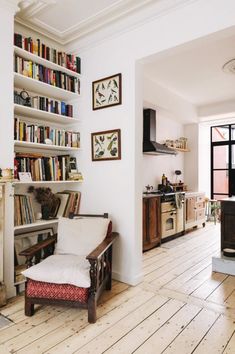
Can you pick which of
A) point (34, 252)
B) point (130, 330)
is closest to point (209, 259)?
point (130, 330)

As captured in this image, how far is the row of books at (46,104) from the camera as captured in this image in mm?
2883

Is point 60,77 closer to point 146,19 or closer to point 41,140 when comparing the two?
point 41,140

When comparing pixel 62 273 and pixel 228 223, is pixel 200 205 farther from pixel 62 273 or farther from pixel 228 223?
pixel 62 273

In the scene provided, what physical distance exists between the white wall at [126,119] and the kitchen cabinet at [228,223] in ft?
4.95

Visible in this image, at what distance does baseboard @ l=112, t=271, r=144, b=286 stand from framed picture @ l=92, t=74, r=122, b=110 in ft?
6.58

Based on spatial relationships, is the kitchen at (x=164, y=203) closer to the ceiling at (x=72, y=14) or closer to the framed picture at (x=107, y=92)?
the framed picture at (x=107, y=92)

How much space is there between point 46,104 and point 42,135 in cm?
40

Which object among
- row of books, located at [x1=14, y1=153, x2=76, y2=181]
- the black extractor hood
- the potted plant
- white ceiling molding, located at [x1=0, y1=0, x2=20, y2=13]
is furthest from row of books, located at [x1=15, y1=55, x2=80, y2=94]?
the black extractor hood

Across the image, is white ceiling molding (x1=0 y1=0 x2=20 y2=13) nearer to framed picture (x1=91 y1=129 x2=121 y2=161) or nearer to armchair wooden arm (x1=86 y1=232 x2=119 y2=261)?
framed picture (x1=91 y1=129 x2=121 y2=161)

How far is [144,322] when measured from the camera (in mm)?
2152

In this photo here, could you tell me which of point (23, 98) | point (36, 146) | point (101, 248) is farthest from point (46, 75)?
point (101, 248)

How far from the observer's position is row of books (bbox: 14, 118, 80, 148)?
109 inches

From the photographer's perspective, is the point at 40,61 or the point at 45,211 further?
the point at 45,211

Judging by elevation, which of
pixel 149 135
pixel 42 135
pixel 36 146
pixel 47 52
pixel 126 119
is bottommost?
pixel 36 146
